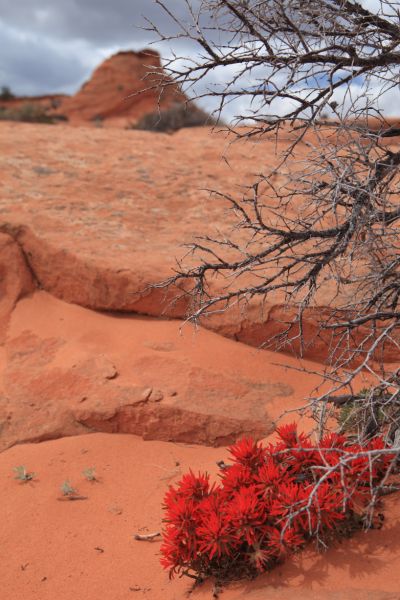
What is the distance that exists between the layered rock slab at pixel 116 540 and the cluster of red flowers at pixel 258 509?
0.47 feet

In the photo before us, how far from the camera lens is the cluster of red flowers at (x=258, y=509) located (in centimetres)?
312

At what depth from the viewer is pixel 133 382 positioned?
5.80m

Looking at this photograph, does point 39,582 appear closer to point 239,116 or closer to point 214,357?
point 214,357

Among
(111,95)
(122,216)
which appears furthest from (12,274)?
(111,95)

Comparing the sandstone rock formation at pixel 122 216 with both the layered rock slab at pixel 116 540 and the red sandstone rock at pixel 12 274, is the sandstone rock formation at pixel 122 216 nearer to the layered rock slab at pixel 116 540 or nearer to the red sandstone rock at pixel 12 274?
the red sandstone rock at pixel 12 274

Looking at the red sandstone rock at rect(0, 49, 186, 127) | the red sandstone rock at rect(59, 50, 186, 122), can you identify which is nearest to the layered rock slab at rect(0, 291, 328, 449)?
the red sandstone rock at rect(0, 49, 186, 127)

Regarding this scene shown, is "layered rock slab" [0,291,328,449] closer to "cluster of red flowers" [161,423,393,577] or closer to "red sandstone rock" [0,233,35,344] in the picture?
"red sandstone rock" [0,233,35,344]

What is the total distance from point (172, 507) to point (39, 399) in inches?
109

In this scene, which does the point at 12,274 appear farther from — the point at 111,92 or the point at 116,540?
the point at 111,92

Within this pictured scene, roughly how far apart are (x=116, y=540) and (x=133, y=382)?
1827mm

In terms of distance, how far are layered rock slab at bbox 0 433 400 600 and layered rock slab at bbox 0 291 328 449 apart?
0.17 m

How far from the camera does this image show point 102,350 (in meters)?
6.29

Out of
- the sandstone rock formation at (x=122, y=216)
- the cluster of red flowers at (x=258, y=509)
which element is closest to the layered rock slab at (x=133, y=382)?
the sandstone rock formation at (x=122, y=216)

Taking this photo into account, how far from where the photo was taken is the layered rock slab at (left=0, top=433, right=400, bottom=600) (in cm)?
310
